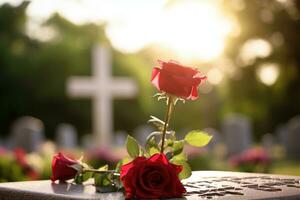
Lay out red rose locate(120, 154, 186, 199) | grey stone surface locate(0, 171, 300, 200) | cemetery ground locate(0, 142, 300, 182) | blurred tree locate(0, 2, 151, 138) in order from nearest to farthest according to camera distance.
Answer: red rose locate(120, 154, 186, 199) → grey stone surface locate(0, 171, 300, 200) → cemetery ground locate(0, 142, 300, 182) → blurred tree locate(0, 2, 151, 138)

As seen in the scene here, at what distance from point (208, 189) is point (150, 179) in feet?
1.47

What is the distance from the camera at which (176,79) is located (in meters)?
2.81

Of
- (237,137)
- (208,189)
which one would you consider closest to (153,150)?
(208,189)

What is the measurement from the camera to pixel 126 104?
3766 centimetres

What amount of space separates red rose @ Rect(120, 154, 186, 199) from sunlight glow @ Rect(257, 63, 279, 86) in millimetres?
18284

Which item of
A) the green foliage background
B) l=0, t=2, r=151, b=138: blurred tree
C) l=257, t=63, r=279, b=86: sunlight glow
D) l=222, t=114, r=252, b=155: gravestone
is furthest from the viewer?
l=0, t=2, r=151, b=138: blurred tree

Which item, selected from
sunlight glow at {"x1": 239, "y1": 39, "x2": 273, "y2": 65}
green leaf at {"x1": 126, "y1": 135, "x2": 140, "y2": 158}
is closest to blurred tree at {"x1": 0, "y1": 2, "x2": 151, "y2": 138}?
sunlight glow at {"x1": 239, "y1": 39, "x2": 273, "y2": 65}

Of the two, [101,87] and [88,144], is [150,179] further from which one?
[88,144]

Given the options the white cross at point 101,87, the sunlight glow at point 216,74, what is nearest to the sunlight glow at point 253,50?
the sunlight glow at point 216,74

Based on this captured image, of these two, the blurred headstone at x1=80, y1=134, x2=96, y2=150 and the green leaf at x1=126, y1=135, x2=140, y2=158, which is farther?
the blurred headstone at x1=80, y1=134, x2=96, y2=150

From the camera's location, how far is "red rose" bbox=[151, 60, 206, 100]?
2807 mm

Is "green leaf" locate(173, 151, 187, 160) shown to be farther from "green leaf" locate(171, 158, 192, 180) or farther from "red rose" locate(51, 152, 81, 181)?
"red rose" locate(51, 152, 81, 181)

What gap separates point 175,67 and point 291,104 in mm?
31968

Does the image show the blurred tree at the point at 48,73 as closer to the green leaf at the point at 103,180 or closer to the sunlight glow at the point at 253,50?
the sunlight glow at the point at 253,50
